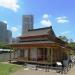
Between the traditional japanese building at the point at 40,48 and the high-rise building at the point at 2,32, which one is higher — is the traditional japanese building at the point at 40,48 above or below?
below

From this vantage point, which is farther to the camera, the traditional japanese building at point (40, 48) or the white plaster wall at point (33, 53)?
the white plaster wall at point (33, 53)

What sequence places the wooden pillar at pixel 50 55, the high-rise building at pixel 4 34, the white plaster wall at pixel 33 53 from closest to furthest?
the wooden pillar at pixel 50 55 < the white plaster wall at pixel 33 53 < the high-rise building at pixel 4 34

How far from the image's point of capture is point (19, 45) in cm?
3434

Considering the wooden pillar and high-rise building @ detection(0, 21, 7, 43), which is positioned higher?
high-rise building @ detection(0, 21, 7, 43)

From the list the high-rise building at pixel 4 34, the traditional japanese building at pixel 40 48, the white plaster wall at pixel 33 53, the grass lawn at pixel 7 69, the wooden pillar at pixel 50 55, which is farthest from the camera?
the high-rise building at pixel 4 34

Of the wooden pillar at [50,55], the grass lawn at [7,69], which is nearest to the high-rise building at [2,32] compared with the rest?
the wooden pillar at [50,55]

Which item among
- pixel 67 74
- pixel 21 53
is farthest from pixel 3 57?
pixel 67 74

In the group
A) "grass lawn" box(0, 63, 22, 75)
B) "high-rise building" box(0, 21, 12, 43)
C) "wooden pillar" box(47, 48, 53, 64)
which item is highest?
"high-rise building" box(0, 21, 12, 43)

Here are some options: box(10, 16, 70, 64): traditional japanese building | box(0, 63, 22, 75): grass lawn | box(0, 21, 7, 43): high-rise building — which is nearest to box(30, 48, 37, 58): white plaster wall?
box(10, 16, 70, 64): traditional japanese building

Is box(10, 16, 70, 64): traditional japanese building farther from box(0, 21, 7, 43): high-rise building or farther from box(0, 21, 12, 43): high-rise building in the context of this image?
box(0, 21, 7, 43): high-rise building

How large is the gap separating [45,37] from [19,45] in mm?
4708

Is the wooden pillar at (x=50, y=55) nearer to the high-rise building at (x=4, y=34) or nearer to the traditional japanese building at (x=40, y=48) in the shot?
the traditional japanese building at (x=40, y=48)

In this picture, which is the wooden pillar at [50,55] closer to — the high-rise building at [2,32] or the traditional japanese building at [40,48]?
the traditional japanese building at [40,48]

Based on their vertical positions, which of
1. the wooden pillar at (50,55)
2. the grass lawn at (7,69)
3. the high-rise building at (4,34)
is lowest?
the grass lawn at (7,69)
